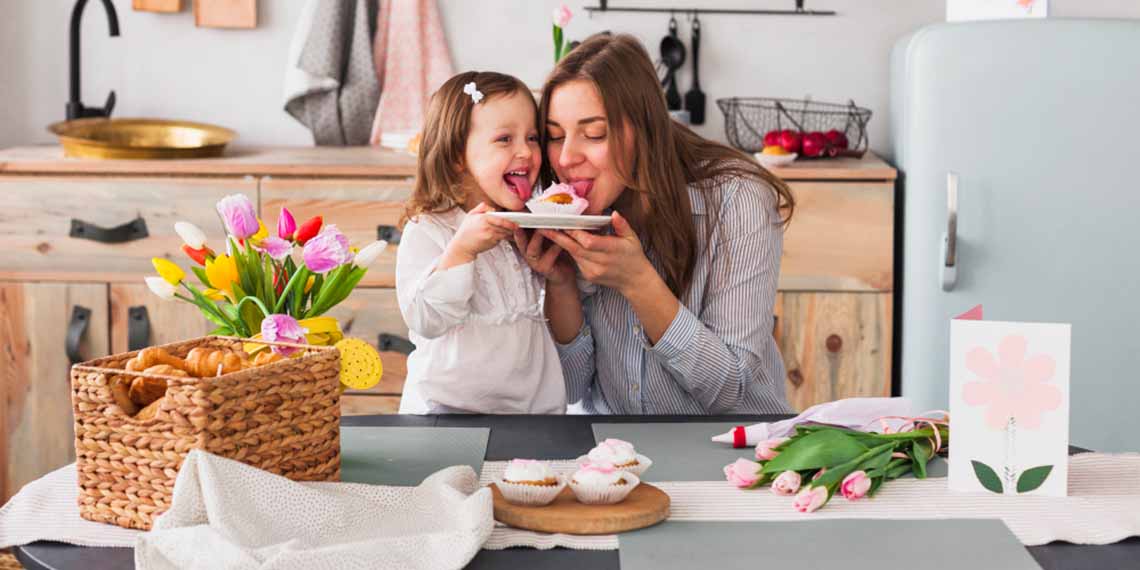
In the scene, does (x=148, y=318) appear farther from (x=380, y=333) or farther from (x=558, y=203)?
(x=558, y=203)

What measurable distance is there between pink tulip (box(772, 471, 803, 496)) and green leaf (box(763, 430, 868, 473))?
2 centimetres

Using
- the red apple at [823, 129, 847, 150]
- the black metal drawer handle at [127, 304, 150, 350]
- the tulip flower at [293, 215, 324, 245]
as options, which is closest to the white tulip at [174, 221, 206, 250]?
the tulip flower at [293, 215, 324, 245]

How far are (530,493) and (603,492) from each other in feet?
0.23

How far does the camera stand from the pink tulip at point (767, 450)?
137 cm

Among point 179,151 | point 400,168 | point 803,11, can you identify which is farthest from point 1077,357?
point 179,151

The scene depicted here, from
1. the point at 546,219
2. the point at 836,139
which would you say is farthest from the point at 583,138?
the point at 836,139

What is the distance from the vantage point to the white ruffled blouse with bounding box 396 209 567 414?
1.75 metres

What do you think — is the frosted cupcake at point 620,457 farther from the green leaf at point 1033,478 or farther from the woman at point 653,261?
the woman at point 653,261

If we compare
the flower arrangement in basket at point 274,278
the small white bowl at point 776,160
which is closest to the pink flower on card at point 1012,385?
the flower arrangement in basket at point 274,278

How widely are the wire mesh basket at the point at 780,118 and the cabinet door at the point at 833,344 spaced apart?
51 cm

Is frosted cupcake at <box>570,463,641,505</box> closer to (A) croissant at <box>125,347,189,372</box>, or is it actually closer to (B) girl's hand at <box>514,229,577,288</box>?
(A) croissant at <box>125,347,189,372</box>

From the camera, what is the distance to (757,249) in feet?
6.33

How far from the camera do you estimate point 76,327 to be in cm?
302

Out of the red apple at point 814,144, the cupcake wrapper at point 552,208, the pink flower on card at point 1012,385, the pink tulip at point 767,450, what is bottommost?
the pink tulip at point 767,450
